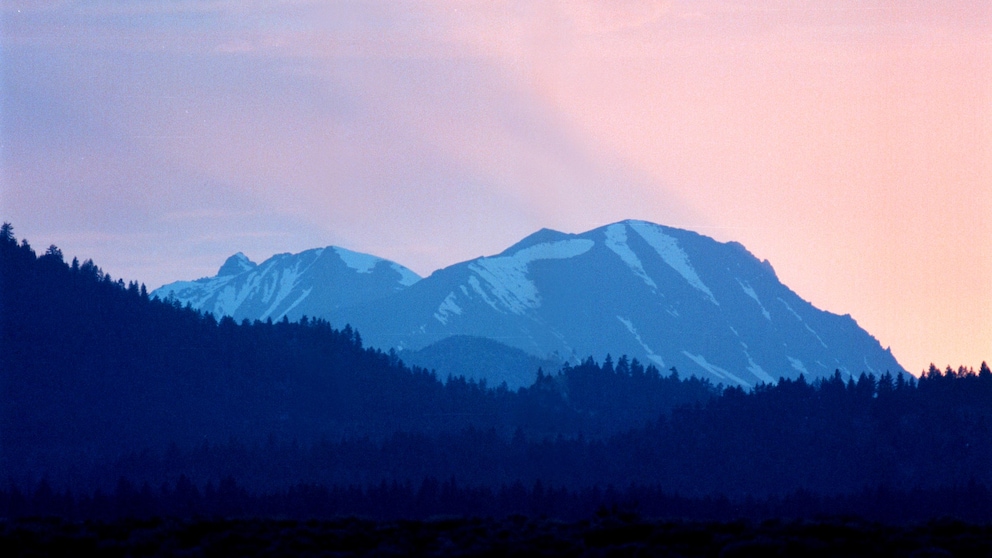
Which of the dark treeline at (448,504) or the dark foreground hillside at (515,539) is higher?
the dark treeline at (448,504)

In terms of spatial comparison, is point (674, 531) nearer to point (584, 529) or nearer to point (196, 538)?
point (584, 529)

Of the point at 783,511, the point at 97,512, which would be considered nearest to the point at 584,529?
the point at 97,512

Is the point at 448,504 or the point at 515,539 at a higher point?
the point at 448,504

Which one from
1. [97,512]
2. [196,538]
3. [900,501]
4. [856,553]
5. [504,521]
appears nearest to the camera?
[856,553]

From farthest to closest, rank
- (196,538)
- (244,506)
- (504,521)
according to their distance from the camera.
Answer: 1. (244,506)
2. (504,521)
3. (196,538)

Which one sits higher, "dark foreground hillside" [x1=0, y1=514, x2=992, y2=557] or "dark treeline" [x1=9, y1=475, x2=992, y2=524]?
"dark treeline" [x1=9, y1=475, x2=992, y2=524]

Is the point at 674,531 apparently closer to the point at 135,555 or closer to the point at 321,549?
the point at 321,549

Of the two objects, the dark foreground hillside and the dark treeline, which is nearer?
the dark foreground hillside

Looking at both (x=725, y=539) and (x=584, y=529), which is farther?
(x=584, y=529)

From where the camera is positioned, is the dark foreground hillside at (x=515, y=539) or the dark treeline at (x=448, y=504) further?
the dark treeline at (x=448, y=504)

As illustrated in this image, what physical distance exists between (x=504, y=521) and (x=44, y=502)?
8702 cm

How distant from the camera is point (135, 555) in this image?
5469cm

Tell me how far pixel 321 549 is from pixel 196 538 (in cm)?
700

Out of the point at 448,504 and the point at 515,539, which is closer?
the point at 515,539
